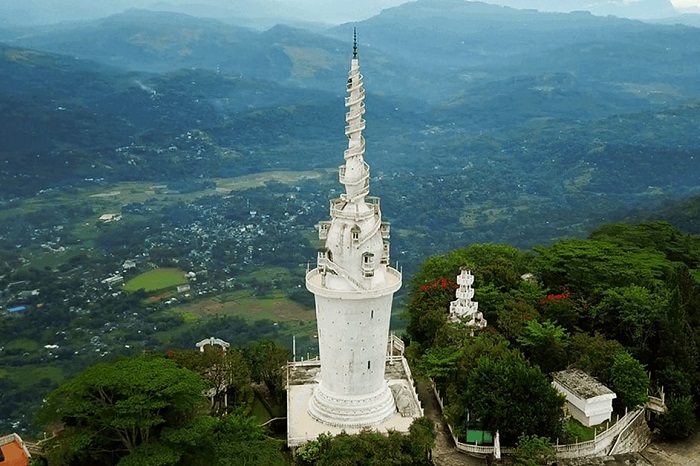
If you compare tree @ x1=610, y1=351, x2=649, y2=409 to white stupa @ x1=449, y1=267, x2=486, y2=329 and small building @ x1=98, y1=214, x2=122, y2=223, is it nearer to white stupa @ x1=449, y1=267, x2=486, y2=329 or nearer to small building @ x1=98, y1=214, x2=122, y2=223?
white stupa @ x1=449, y1=267, x2=486, y2=329

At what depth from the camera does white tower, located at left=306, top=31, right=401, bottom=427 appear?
83.1 ft

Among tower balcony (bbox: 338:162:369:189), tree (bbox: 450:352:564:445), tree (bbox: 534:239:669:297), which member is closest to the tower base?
tree (bbox: 450:352:564:445)

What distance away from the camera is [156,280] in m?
89.2

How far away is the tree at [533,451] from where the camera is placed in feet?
79.2

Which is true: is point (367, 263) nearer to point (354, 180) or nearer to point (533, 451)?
point (354, 180)

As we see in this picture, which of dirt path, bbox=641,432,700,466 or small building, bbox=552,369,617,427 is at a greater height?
small building, bbox=552,369,617,427

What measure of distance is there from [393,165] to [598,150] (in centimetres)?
4465

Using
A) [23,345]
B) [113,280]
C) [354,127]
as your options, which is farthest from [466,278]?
[113,280]

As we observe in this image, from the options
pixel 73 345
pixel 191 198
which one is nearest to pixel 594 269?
pixel 73 345

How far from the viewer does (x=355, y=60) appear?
995 inches

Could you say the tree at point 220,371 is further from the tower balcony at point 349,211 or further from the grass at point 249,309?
the grass at point 249,309

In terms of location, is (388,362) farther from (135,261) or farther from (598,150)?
(598,150)

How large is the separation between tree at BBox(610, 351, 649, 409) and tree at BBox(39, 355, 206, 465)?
606 inches

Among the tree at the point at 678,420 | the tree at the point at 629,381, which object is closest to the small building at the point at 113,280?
the tree at the point at 629,381
